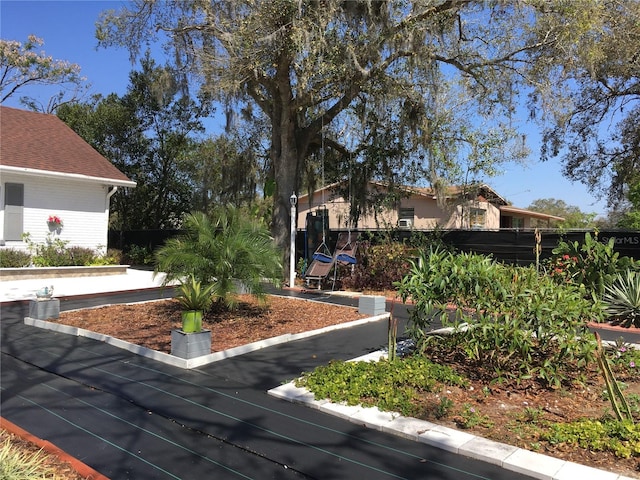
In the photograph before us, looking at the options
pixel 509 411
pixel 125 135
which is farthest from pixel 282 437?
pixel 125 135

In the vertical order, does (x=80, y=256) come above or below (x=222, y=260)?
below

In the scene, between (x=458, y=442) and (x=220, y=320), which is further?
(x=220, y=320)

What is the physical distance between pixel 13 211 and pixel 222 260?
9665 mm

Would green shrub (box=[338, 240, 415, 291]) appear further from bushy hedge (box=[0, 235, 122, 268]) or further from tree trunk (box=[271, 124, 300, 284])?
bushy hedge (box=[0, 235, 122, 268])

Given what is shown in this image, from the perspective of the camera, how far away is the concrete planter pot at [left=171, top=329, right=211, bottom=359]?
487cm

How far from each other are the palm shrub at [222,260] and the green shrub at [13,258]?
756cm

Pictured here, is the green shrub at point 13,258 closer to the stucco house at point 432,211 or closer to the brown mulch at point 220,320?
the brown mulch at point 220,320

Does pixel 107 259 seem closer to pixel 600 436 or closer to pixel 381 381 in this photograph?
pixel 381 381

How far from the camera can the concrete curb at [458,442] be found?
8.95 ft

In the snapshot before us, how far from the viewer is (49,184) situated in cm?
1377

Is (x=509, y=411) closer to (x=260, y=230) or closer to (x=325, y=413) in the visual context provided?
(x=325, y=413)

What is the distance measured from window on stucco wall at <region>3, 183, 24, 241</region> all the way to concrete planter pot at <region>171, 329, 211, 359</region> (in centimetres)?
1058

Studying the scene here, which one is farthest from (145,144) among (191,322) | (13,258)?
(191,322)

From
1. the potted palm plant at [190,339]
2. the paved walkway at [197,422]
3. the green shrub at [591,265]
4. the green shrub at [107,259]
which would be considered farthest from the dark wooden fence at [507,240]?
the potted palm plant at [190,339]
